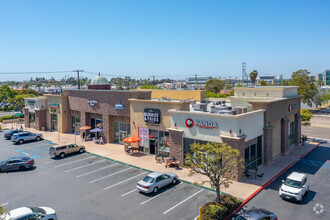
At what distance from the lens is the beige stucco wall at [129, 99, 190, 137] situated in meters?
28.8

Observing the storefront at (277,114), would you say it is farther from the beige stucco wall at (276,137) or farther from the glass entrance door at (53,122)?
the glass entrance door at (53,122)

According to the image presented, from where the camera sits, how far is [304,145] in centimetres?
3522

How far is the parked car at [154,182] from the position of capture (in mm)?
19922

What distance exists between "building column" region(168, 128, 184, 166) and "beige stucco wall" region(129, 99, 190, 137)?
7.61ft

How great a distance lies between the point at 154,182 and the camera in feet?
66.3

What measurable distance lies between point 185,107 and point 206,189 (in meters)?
10.5

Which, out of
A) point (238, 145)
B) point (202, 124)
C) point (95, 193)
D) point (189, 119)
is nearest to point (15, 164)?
point (95, 193)

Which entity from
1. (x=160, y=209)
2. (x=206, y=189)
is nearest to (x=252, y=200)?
(x=206, y=189)

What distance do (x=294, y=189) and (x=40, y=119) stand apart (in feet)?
151

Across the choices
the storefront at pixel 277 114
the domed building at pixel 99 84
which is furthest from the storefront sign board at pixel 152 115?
the domed building at pixel 99 84

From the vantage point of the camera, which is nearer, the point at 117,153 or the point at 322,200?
the point at 322,200

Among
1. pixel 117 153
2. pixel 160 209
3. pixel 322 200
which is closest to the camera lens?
pixel 160 209

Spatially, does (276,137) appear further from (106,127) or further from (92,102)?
(92,102)

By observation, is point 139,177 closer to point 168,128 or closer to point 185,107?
point 168,128
